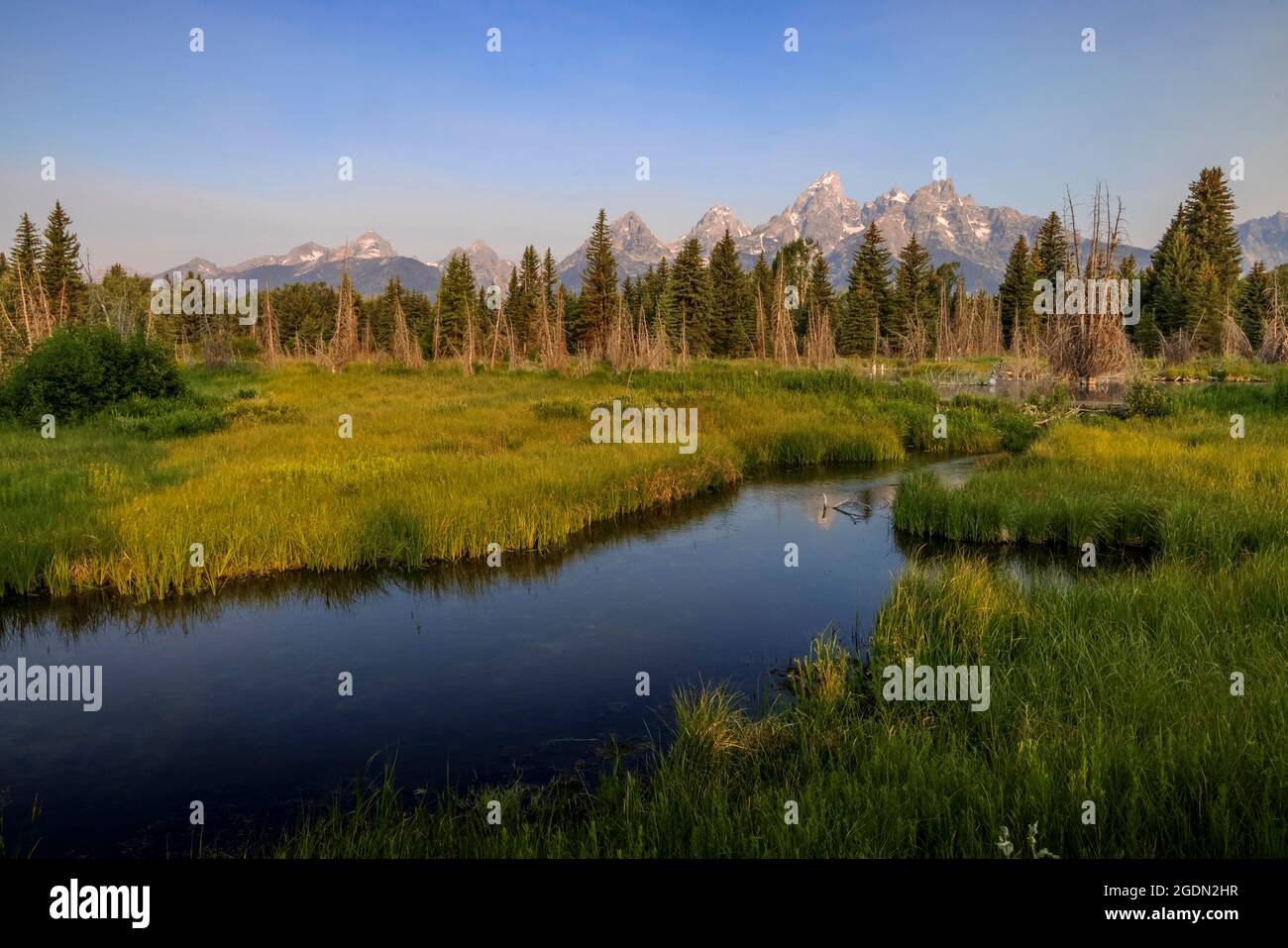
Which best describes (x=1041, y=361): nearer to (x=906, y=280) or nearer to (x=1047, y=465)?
→ (x=906, y=280)

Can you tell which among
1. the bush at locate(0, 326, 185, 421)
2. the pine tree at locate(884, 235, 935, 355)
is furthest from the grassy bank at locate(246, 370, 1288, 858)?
the pine tree at locate(884, 235, 935, 355)

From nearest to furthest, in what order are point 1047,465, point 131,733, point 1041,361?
point 131,733 < point 1047,465 < point 1041,361

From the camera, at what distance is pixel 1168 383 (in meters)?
32.6

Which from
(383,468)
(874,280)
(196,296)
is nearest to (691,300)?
(874,280)

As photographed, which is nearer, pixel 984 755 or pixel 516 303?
pixel 984 755

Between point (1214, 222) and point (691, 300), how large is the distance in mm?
38617

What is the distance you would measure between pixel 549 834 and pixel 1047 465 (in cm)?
1499

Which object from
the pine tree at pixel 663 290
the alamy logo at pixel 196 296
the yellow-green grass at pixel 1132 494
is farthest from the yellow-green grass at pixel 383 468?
the pine tree at pixel 663 290

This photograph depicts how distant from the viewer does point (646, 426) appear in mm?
23828

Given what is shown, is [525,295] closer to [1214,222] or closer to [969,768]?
[1214,222]

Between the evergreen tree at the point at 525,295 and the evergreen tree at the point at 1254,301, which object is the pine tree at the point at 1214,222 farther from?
the evergreen tree at the point at 525,295

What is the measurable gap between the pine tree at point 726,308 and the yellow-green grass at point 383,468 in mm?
40124
